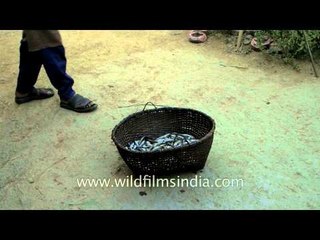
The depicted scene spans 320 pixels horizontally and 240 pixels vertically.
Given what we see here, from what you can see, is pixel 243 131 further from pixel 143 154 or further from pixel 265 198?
pixel 143 154

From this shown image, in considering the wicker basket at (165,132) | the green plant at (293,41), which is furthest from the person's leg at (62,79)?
the green plant at (293,41)

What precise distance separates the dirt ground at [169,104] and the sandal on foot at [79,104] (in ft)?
0.21

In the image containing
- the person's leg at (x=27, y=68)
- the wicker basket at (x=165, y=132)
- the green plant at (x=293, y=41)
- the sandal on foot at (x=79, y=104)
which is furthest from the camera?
the green plant at (x=293, y=41)

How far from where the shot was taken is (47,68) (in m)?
3.91

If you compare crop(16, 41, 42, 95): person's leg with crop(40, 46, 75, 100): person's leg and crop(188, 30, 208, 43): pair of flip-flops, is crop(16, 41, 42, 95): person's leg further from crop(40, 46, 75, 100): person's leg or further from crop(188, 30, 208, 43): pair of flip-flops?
crop(188, 30, 208, 43): pair of flip-flops

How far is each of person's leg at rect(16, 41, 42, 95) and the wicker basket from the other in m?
1.32

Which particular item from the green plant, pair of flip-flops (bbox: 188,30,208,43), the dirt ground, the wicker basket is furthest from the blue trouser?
the green plant

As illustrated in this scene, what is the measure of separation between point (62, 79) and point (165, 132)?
1257mm

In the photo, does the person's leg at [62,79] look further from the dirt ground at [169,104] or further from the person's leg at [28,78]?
the person's leg at [28,78]

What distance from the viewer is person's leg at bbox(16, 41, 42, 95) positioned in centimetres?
396

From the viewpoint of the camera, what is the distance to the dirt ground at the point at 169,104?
3.07 metres

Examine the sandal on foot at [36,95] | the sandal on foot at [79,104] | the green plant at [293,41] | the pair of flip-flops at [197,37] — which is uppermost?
the green plant at [293,41]

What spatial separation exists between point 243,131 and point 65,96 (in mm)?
1871

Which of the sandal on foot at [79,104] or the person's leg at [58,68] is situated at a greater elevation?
the person's leg at [58,68]
